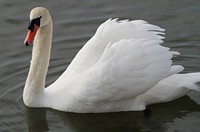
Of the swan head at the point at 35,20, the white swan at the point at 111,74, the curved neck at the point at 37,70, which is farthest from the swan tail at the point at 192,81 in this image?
the swan head at the point at 35,20

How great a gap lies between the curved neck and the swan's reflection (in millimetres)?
255

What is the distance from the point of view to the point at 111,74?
A: 327 inches

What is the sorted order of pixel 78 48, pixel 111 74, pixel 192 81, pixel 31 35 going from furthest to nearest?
pixel 78 48, pixel 192 81, pixel 31 35, pixel 111 74

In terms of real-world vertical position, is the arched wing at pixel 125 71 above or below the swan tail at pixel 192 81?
above

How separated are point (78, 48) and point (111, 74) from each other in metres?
2.85

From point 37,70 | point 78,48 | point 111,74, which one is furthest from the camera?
point 78,48

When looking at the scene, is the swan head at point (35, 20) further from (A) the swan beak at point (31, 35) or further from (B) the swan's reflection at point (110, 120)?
(B) the swan's reflection at point (110, 120)

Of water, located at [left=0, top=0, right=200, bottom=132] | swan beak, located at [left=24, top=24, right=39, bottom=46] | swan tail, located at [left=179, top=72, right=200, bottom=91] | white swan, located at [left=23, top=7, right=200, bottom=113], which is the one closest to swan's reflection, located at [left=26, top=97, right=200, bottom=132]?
water, located at [left=0, top=0, right=200, bottom=132]

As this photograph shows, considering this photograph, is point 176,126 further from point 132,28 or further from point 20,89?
point 20,89

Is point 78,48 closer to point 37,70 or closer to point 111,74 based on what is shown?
point 37,70

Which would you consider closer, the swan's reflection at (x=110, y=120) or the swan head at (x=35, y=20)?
the swan head at (x=35, y=20)

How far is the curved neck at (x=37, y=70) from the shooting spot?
29.5 feet

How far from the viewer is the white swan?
8375mm

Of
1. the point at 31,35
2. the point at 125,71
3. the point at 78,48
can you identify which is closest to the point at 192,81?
the point at 125,71
